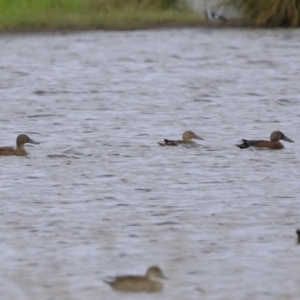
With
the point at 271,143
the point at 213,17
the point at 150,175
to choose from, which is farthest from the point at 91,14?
the point at 150,175

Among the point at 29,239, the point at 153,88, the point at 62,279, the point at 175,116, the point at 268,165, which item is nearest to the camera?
the point at 62,279


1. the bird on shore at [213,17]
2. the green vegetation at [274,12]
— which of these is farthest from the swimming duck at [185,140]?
the bird on shore at [213,17]

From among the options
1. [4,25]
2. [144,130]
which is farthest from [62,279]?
[4,25]

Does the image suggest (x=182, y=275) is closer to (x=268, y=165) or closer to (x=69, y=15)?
(x=268, y=165)

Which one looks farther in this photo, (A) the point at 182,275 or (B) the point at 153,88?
(B) the point at 153,88

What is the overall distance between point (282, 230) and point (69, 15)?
56.8 feet

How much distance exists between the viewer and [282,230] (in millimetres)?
8828

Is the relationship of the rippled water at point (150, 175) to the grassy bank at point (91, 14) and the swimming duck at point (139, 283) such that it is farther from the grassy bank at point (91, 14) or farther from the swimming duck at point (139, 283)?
the grassy bank at point (91, 14)

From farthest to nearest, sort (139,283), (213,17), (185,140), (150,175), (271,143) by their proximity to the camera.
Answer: (213,17) < (185,140) < (271,143) < (150,175) < (139,283)

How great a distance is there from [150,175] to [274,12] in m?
13.8

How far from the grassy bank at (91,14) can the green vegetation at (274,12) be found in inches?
56.2

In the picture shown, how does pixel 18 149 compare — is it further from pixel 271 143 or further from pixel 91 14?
pixel 91 14

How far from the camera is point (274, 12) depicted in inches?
965

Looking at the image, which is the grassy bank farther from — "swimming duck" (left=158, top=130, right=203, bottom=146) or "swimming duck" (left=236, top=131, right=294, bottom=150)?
"swimming duck" (left=236, top=131, right=294, bottom=150)
